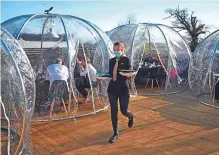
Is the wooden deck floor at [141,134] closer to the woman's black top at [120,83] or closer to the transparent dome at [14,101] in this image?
the transparent dome at [14,101]

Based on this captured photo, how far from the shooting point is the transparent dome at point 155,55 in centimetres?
920

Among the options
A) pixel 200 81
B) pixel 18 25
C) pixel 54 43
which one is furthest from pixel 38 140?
pixel 200 81

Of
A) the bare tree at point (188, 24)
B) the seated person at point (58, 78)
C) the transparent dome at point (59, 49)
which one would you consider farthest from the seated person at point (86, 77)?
the bare tree at point (188, 24)

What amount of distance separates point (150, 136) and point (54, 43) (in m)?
3.03

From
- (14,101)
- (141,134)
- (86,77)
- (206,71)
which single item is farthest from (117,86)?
(206,71)

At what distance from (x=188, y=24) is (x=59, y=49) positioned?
785 inches

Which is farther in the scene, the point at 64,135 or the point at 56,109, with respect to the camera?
the point at 56,109

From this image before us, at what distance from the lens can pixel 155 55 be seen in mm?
10859

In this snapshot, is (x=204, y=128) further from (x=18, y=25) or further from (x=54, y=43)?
(x=18, y=25)

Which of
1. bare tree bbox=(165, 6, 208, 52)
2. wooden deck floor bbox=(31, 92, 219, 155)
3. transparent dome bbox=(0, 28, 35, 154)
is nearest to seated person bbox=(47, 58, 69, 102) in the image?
wooden deck floor bbox=(31, 92, 219, 155)

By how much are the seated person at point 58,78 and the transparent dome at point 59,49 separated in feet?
0.18

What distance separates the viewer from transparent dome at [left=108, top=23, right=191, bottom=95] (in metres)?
9.20

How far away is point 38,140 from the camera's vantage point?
4.80 meters

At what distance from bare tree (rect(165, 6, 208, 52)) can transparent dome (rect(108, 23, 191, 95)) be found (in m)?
10.8
